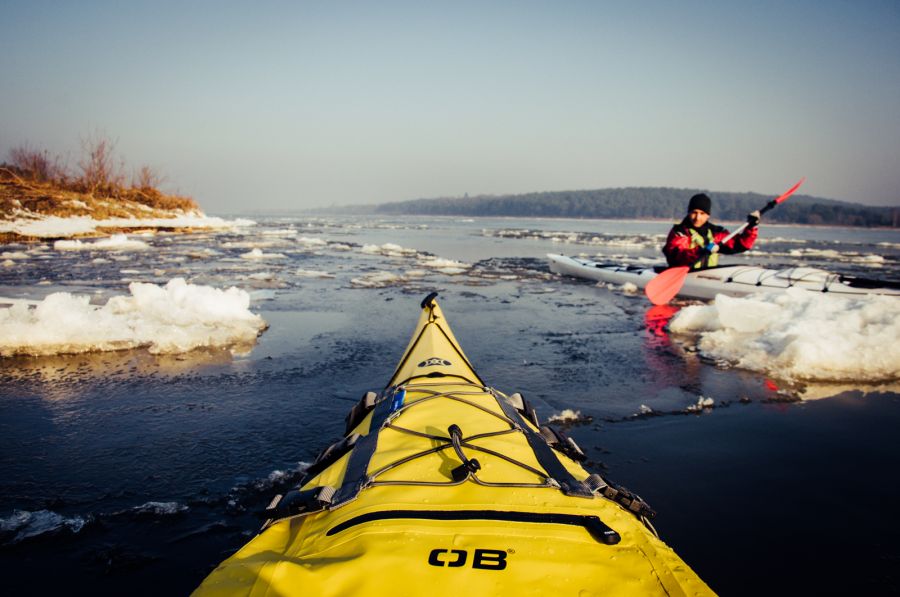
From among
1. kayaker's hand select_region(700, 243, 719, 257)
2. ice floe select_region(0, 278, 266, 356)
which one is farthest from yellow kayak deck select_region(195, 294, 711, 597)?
kayaker's hand select_region(700, 243, 719, 257)

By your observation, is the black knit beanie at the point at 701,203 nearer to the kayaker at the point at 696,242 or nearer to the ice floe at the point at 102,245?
the kayaker at the point at 696,242

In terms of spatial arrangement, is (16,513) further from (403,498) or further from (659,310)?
(659,310)

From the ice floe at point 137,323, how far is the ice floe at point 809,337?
5541mm

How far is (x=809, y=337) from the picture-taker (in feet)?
15.2

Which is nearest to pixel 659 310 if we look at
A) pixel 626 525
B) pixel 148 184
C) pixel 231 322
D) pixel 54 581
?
pixel 231 322

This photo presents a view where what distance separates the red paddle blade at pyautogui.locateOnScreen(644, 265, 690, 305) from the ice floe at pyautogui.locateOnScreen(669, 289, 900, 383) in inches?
73.3

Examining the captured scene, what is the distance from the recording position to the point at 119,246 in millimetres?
15633

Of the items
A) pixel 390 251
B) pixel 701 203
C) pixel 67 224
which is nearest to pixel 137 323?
pixel 701 203

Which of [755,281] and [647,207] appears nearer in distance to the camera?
[755,281]

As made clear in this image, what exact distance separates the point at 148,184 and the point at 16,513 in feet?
112

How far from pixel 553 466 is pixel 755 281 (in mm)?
8922

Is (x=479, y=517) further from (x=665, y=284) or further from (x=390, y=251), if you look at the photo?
(x=390, y=251)

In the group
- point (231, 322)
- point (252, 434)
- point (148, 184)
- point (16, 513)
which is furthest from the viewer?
point (148, 184)

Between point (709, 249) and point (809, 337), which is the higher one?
point (709, 249)
